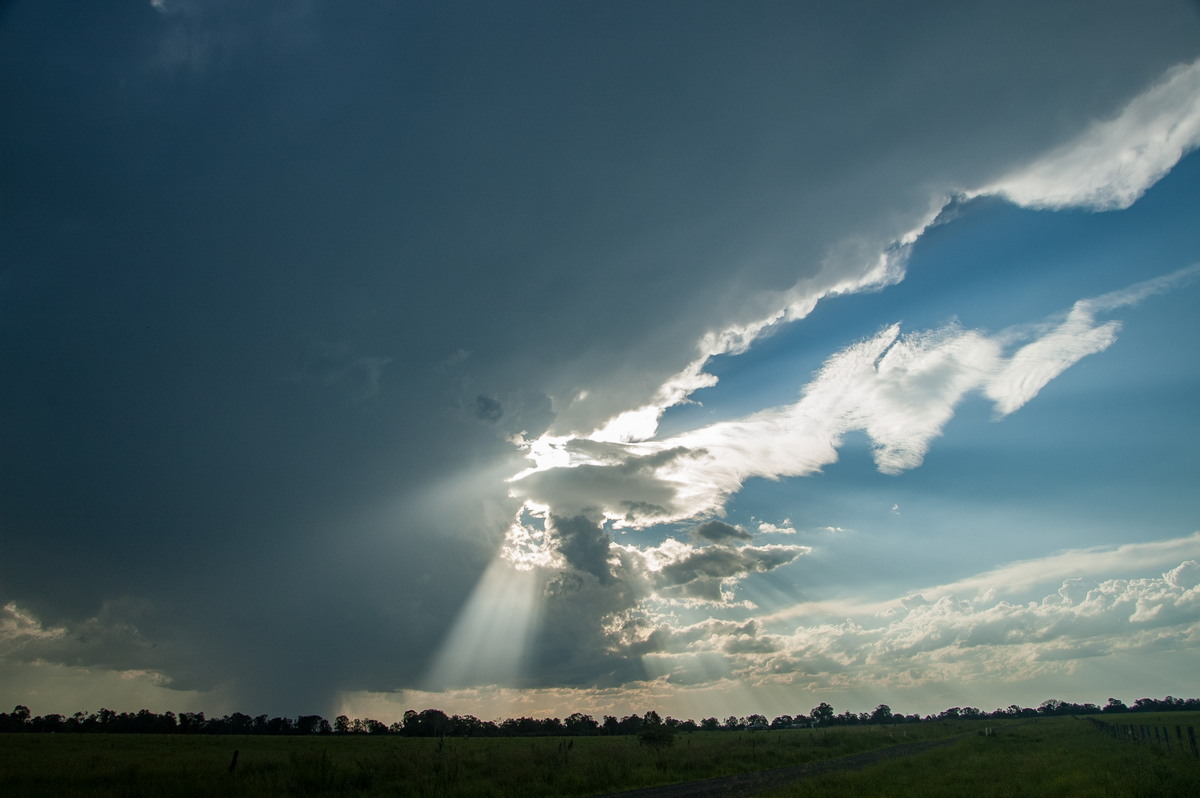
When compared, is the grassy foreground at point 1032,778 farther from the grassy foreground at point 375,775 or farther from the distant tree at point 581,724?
the distant tree at point 581,724

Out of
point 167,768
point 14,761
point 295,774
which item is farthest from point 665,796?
point 14,761

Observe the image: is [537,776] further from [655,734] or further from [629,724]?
[629,724]

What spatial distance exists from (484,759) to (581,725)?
17073 cm

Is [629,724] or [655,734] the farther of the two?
[629,724]

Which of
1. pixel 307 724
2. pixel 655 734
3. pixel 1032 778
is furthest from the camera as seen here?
pixel 307 724

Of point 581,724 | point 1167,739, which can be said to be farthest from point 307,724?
point 1167,739

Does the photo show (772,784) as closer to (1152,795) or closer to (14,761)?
(1152,795)

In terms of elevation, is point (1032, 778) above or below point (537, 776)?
above

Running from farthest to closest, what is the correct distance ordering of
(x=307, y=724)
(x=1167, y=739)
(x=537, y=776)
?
(x=307, y=724), (x=1167, y=739), (x=537, y=776)

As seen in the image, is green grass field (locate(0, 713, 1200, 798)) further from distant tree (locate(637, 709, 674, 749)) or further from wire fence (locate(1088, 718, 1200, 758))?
distant tree (locate(637, 709, 674, 749))

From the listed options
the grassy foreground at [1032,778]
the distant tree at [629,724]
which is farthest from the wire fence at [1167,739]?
the distant tree at [629,724]

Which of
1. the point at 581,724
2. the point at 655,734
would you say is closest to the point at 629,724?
the point at 581,724

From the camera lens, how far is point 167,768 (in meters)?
32.7

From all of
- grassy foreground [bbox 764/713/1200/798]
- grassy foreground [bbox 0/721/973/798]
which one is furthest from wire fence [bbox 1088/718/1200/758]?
grassy foreground [bbox 0/721/973/798]
